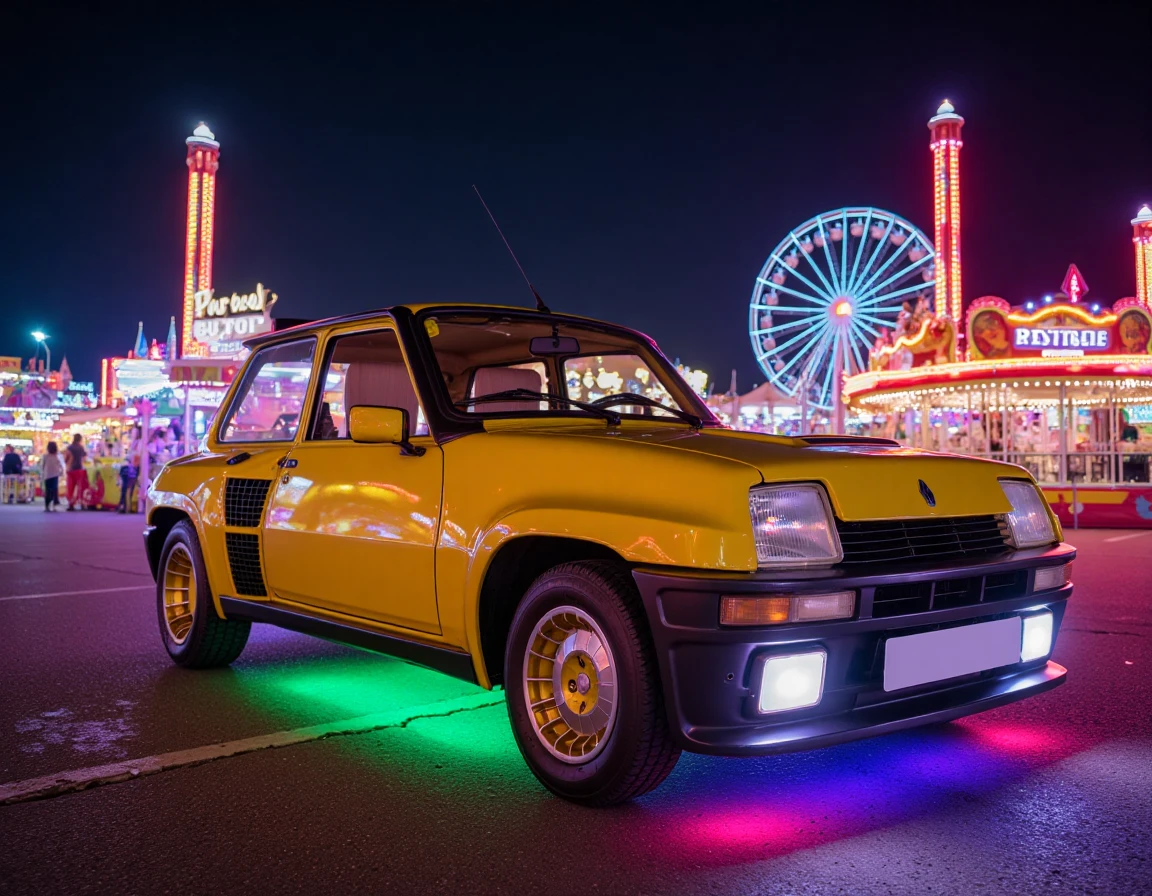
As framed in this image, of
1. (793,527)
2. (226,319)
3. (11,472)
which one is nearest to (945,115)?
(226,319)

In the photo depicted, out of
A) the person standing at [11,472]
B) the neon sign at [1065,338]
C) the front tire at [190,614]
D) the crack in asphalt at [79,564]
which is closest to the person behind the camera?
the front tire at [190,614]

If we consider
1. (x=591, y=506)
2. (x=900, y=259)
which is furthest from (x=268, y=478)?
(x=900, y=259)

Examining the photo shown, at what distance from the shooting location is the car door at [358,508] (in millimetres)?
3254

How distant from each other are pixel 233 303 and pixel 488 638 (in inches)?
1377

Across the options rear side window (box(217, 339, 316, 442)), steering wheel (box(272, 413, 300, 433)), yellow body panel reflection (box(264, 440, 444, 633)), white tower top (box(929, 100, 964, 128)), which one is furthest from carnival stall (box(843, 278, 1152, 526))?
yellow body panel reflection (box(264, 440, 444, 633))

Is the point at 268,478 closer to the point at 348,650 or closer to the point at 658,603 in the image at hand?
the point at 348,650

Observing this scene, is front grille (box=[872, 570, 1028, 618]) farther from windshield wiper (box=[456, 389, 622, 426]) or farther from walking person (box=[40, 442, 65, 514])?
walking person (box=[40, 442, 65, 514])

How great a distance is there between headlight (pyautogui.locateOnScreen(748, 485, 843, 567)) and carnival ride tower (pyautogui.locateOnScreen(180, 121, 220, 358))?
37.1 metres

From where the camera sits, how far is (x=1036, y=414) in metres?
30.3

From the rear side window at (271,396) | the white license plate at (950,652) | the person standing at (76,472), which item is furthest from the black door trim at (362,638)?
the person standing at (76,472)

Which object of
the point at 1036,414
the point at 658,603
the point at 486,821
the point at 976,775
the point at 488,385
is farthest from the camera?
the point at 1036,414

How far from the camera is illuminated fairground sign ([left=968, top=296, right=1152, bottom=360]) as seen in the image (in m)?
20.4

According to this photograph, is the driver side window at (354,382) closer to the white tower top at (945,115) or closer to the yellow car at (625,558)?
the yellow car at (625,558)

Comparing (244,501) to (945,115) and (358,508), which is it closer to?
(358,508)
